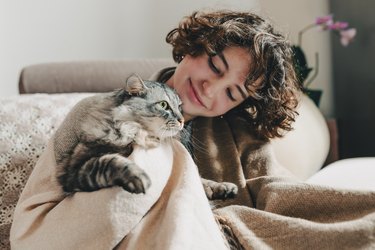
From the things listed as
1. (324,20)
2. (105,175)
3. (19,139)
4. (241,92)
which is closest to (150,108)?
(105,175)

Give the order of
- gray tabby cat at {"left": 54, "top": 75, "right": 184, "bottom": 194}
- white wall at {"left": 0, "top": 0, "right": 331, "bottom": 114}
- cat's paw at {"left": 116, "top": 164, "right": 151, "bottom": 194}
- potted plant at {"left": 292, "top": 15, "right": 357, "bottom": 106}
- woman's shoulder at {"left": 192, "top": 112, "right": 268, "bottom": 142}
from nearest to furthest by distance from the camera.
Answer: cat's paw at {"left": 116, "top": 164, "right": 151, "bottom": 194}
gray tabby cat at {"left": 54, "top": 75, "right": 184, "bottom": 194}
woman's shoulder at {"left": 192, "top": 112, "right": 268, "bottom": 142}
white wall at {"left": 0, "top": 0, "right": 331, "bottom": 114}
potted plant at {"left": 292, "top": 15, "right": 357, "bottom": 106}

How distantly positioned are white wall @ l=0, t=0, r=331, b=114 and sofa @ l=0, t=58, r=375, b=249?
1.79 ft

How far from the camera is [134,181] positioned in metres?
0.92

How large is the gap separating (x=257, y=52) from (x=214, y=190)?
1.39ft

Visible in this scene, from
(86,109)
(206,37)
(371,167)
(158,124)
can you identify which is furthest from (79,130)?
(371,167)

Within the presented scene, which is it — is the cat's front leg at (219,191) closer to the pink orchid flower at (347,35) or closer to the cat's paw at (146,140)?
the cat's paw at (146,140)

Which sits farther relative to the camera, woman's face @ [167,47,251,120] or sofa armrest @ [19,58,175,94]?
sofa armrest @ [19,58,175,94]

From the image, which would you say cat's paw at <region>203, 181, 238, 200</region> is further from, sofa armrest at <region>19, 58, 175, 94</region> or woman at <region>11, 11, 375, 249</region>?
sofa armrest at <region>19, 58, 175, 94</region>

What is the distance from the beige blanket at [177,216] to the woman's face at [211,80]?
24 centimetres

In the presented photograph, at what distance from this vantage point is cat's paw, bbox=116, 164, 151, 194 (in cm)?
92

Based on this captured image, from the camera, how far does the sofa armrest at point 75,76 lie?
1.79 m

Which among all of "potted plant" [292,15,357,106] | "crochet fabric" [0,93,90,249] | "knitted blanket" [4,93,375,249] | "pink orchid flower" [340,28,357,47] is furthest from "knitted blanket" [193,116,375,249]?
"pink orchid flower" [340,28,357,47]

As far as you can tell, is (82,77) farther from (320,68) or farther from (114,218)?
(320,68)

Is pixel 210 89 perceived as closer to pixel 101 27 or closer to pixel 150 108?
pixel 150 108
